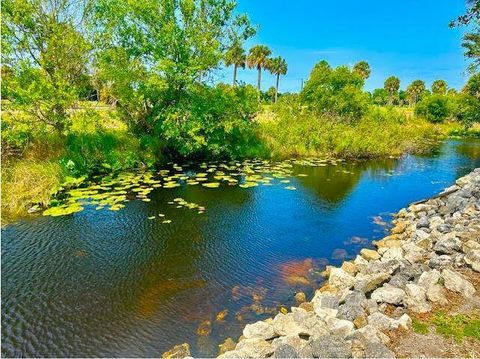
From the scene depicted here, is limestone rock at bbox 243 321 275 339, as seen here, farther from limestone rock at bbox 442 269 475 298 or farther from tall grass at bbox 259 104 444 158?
tall grass at bbox 259 104 444 158

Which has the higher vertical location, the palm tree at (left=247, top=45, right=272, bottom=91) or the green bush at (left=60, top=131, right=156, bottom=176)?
the palm tree at (left=247, top=45, right=272, bottom=91)

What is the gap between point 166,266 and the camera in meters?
7.68

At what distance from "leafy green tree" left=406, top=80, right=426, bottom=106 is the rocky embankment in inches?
3383

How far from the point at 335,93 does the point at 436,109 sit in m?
27.6

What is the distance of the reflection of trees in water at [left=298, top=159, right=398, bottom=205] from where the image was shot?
14227 mm

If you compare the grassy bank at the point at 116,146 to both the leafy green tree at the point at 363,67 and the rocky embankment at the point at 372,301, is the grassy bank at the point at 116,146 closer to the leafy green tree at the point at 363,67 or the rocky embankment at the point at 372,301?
the rocky embankment at the point at 372,301

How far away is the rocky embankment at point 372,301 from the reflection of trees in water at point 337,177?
18.5 feet

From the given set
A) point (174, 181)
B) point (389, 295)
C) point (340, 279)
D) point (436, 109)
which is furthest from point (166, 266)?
point (436, 109)

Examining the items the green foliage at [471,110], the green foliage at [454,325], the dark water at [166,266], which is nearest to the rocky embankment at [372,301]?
the green foliage at [454,325]

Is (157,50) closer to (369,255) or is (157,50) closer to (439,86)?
(369,255)

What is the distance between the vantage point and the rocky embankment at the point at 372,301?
4332mm

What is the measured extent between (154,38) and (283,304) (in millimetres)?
14316

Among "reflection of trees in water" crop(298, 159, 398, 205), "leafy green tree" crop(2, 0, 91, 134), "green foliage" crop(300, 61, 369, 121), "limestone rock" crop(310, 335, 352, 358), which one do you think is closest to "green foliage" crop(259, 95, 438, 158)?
"reflection of trees in water" crop(298, 159, 398, 205)

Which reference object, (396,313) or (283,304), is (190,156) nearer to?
(283,304)
